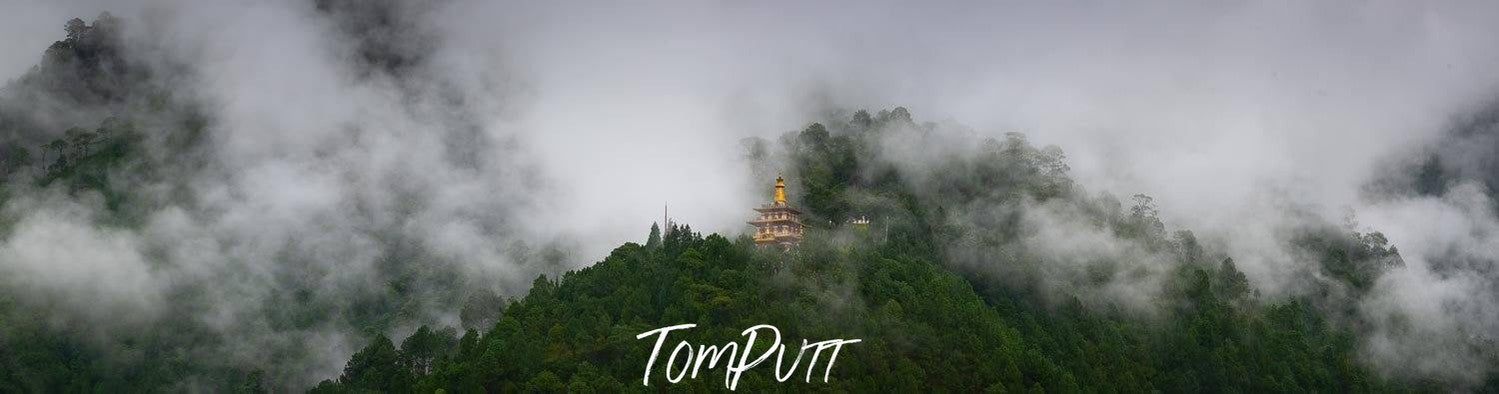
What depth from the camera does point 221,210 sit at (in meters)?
164

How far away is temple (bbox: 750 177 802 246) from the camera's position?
114m

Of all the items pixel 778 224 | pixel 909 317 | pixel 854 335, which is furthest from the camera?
pixel 778 224

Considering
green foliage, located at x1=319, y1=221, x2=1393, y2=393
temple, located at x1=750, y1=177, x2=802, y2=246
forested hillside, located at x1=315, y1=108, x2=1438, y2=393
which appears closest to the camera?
green foliage, located at x1=319, y1=221, x2=1393, y2=393

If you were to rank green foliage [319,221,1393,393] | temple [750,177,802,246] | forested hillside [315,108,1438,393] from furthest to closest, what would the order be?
1. temple [750,177,802,246]
2. forested hillside [315,108,1438,393]
3. green foliage [319,221,1393,393]

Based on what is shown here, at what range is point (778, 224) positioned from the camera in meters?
115

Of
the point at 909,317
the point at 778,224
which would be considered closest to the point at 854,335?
the point at 909,317

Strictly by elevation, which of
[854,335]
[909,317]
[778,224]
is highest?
[778,224]

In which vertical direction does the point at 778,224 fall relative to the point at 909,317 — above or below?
above

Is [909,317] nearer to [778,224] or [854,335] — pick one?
[854,335]

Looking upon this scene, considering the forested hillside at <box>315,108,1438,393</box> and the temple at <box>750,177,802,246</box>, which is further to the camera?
the temple at <box>750,177,802,246</box>

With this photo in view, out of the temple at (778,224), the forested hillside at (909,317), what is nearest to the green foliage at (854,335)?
the forested hillside at (909,317)

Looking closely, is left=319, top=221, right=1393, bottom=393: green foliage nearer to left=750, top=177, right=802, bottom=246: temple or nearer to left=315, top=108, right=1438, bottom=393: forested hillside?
left=315, top=108, right=1438, bottom=393: forested hillside

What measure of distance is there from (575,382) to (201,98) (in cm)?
11967

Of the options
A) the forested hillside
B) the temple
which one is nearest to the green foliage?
the forested hillside
